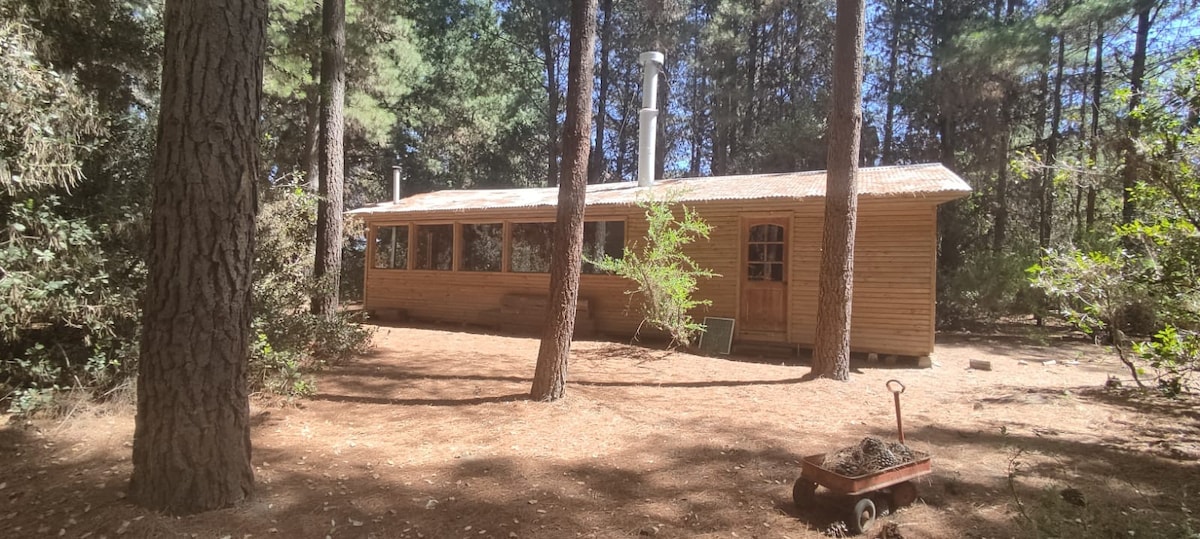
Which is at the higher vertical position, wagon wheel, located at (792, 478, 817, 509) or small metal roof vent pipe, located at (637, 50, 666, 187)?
small metal roof vent pipe, located at (637, 50, 666, 187)

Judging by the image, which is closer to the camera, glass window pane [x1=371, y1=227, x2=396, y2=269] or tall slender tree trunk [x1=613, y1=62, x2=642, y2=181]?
glass window pane [x1=371, y1=227, x2=396, y2=269]

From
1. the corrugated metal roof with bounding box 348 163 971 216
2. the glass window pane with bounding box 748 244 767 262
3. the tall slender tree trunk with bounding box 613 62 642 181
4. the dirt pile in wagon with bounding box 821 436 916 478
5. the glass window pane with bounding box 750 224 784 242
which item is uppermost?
the tall slender tree trunk with bounding box 613 62 642 181

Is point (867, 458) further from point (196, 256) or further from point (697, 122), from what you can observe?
point (697, 122)

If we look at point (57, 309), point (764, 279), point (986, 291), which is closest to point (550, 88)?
point (764, 279)

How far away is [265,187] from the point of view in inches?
283

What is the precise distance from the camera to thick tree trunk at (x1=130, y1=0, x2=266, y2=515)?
3.06 m

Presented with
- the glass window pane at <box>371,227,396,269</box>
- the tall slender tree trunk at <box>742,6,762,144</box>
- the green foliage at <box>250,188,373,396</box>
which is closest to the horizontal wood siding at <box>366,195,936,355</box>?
the glass window pane at <box>371,227,396,269</box>

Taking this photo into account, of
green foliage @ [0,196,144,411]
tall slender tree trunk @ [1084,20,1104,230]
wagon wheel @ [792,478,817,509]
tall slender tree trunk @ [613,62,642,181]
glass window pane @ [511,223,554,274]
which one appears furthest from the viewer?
tall slender tree trunk @ [613,62,642,181]

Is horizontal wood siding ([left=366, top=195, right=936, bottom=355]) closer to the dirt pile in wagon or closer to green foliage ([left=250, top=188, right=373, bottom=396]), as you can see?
green foliage ([left=250, top=188, right=373, bottom=396])

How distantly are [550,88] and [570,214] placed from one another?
21462mm

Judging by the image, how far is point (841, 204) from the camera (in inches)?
294

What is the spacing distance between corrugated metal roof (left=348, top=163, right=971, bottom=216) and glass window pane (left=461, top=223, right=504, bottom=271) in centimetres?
54

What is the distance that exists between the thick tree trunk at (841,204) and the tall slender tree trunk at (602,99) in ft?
Result: 58.7

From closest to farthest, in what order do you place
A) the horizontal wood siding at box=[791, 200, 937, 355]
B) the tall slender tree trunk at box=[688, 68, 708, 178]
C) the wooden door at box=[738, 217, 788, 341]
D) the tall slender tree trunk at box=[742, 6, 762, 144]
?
the horizontal wood siding at box=[791, 200, 937, 355], the wooden door at box=[738, 217, 788, 341], the tall slender tree trunk at box=[742, 6, 762, 144], the tall slender tree trunk at box=[688, 68, 708, 178]
